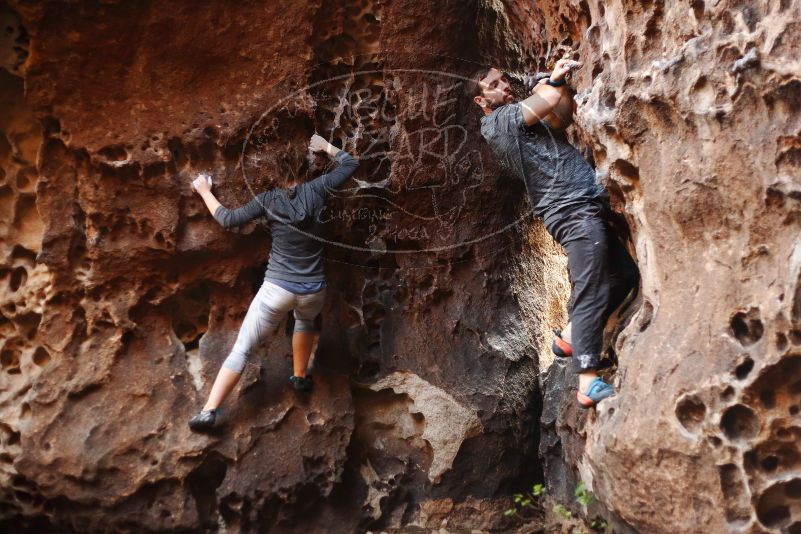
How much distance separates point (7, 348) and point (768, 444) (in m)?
3.84

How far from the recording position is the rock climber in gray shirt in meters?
4.23

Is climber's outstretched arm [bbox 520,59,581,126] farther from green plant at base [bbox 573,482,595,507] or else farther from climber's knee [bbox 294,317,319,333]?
green plant at base [bbox 573,482,595,507]

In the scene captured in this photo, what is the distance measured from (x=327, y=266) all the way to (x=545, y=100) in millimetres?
1653

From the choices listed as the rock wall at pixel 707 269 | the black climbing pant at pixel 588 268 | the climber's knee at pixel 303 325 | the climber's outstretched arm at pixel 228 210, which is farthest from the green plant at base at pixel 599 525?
the climber's outstretched arm at pixel 228 210

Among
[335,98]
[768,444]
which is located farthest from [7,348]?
[768,444]

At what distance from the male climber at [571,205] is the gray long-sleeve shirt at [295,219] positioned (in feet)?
2.89

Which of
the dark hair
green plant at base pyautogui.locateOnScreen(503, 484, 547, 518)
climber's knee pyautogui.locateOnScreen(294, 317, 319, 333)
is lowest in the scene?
green plant at base pyautogui.locateOnScreen(503, 484, 547, 518)

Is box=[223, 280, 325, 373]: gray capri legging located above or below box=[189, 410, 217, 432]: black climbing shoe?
above

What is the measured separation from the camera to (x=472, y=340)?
4.84 m

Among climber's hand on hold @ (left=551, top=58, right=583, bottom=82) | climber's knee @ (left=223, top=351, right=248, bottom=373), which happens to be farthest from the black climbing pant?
climber's knee @ (left=223, top=351, right=248, bottom=373)

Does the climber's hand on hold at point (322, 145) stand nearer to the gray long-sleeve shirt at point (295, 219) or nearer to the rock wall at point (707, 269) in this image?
the gray long-sleeve shirt at point (295, 219)

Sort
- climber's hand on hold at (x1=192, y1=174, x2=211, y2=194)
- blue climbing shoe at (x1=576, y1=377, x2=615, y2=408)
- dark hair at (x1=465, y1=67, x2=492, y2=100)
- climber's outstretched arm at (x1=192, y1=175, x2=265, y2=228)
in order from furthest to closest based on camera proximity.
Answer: dark hair at (x1=465, y1=67, x2=492, y2=100) < climber's hand on hold at (x1=192, y1=174, x2=211, y2=194) < climber's outstretched arm at (x1=192, y1=175, x2=265, y2=228) < blue climbing shoe at (x1=576, y1=377, x2=615, y2=408)

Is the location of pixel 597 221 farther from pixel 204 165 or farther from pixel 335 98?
pixel 204 165

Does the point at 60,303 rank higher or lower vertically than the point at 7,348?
higher
